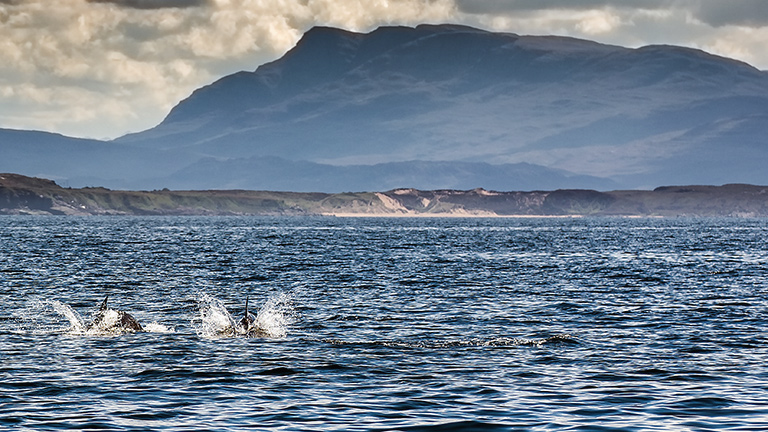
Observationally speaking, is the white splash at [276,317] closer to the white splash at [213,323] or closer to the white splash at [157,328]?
the white splash at [213,323]

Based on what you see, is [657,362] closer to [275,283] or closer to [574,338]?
[574,338]

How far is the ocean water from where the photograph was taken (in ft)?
74.3

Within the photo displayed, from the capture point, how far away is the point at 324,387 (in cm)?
2605

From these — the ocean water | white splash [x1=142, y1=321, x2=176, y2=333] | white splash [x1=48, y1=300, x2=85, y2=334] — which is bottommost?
the ocean water

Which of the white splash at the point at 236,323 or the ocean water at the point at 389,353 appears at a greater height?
the white splash at the point at 236,323

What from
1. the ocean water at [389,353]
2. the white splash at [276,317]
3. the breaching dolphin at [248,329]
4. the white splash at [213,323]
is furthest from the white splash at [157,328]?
the white splash at [276,317]

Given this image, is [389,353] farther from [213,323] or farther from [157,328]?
[157,328]

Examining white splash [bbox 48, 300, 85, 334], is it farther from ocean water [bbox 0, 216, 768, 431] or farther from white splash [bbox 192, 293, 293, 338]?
white splash [bbox 192, 293, 293, 338]

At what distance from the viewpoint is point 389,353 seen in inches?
1252

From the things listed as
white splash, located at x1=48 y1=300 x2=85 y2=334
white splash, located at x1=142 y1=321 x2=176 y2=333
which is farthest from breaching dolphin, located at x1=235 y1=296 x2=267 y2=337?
white splash, located at x1=48 y1=300 x2=85 y2=334

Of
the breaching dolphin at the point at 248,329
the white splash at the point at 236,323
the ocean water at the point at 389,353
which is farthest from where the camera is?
the white splash at the point at 236,323

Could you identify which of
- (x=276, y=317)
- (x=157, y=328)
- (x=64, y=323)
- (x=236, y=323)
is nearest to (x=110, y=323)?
(x=157, y=328)

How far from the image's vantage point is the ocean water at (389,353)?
2264cm

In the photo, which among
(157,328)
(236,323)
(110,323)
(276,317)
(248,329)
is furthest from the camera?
(276,317)
